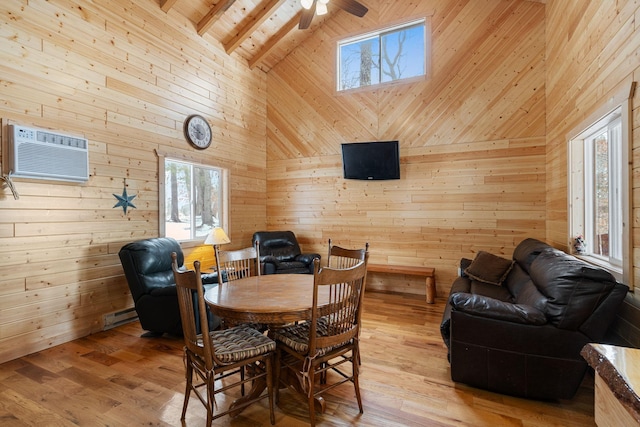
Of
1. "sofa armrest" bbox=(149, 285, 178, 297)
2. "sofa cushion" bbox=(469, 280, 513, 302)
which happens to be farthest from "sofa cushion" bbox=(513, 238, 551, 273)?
"sofa armrest" bbox=(149, 285, 178, 297)

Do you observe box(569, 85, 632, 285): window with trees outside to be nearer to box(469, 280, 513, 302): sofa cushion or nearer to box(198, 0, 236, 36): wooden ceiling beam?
box(469, 280, 513, 302): sofa cushion

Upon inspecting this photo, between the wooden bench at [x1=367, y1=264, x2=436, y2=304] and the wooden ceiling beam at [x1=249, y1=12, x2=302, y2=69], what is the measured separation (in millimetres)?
4200

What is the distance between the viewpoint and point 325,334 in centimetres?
210

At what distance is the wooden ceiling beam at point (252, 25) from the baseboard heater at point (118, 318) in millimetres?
4285

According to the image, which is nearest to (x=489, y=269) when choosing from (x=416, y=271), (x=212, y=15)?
(x=416, y=271)

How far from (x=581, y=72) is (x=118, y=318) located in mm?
5689

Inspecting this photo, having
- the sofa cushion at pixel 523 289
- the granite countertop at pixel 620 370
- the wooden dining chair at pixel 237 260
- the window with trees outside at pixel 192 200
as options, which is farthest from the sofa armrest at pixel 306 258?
the granite countertop at pixel 620 370

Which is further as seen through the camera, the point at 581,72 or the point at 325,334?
the point at 581,72

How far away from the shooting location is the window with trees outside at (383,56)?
5.10 metres

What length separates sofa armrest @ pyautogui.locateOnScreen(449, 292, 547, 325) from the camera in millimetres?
2150

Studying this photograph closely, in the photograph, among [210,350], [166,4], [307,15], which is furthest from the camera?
[166,4]

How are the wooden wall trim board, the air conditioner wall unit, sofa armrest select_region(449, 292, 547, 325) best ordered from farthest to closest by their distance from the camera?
the wooden wall trim board < the air conditioner wall unit < sofa armrest select_region(449, 292, 547, 325)

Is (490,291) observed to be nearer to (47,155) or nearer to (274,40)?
(47,155)

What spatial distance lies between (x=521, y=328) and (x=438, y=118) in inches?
143
